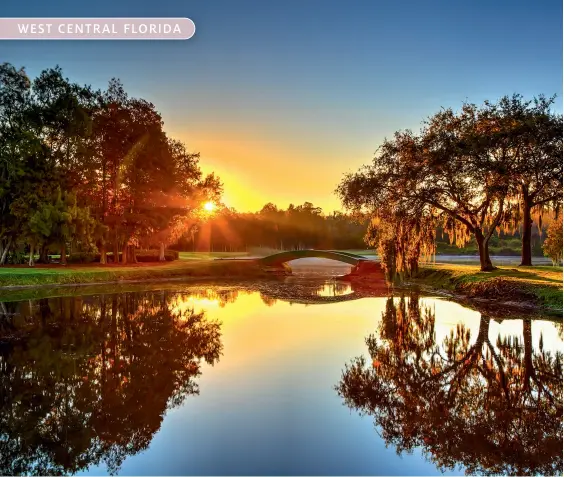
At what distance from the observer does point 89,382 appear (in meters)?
10.1

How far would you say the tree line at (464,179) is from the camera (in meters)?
25.5

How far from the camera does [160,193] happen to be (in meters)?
46.7

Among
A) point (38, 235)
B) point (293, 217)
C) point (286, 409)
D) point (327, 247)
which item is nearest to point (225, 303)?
point (286, 409)

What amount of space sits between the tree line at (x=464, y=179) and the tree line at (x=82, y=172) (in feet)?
71.4

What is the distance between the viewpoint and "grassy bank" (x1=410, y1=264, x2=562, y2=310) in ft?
64.3

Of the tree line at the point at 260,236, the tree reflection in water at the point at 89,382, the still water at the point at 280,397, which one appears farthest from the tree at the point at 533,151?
the tree line at the point at 260,236

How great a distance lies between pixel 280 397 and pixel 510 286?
1710 cm

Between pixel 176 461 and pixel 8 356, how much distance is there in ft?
26.5

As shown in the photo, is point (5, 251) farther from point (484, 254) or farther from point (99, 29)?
point (484, 254)

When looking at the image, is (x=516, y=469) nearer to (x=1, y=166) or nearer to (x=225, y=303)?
(x=225, y=303)

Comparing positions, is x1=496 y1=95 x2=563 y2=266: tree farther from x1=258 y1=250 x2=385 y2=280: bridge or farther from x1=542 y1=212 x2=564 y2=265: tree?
x1=258 y1=250 x2=385 y2=280: bridge

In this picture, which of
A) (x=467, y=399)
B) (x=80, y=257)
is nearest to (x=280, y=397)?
(x=467, y=399)

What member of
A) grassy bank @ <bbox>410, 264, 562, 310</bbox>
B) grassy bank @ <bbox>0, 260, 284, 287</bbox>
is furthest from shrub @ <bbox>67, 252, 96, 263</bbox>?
grassy bank @ <bbox>410, 264, 562, 310</bbox>

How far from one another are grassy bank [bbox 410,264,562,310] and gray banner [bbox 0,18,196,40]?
1740cm
